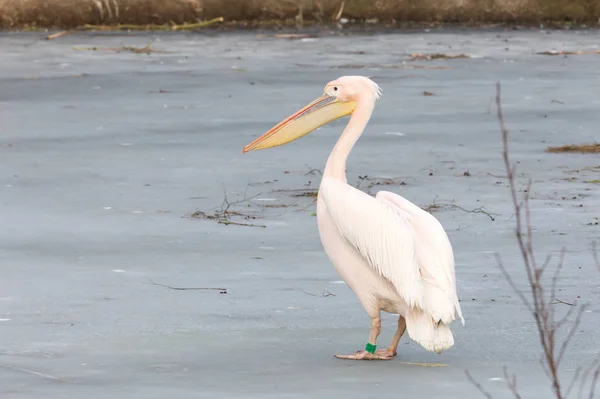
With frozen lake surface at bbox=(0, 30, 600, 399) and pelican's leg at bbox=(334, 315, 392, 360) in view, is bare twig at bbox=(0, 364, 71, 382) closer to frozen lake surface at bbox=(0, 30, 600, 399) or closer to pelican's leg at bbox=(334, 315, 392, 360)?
frozen lake surface at bbox=(0, 30, 600, 399)

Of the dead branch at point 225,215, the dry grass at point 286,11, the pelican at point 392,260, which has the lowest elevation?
the dry grass at point 286,11

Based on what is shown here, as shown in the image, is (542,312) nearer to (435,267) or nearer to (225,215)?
(435,267)

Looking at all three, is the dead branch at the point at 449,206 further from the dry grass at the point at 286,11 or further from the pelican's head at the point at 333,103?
the dry grass at the point at 286,11

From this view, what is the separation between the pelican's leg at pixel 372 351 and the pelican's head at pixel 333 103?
44.9 inches

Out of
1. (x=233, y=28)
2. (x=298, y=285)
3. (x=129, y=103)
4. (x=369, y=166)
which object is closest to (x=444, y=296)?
(x=298, y=285)

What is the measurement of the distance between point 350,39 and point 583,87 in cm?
A: 795

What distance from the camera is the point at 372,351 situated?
220 inches

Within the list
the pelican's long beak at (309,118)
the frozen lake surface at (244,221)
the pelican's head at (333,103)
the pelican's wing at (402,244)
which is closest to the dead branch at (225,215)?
the frozen lake surface at (244,221)

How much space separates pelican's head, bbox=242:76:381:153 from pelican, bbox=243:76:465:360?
51 centimetres

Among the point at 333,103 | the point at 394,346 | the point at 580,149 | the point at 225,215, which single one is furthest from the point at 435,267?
the point at 580,149

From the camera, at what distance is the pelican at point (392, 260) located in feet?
17.5

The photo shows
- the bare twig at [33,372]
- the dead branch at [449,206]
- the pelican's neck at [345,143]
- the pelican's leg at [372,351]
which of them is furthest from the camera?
the dead branch at [449,206]

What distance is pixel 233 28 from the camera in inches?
1058

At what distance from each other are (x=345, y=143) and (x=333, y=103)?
1.08 feet
